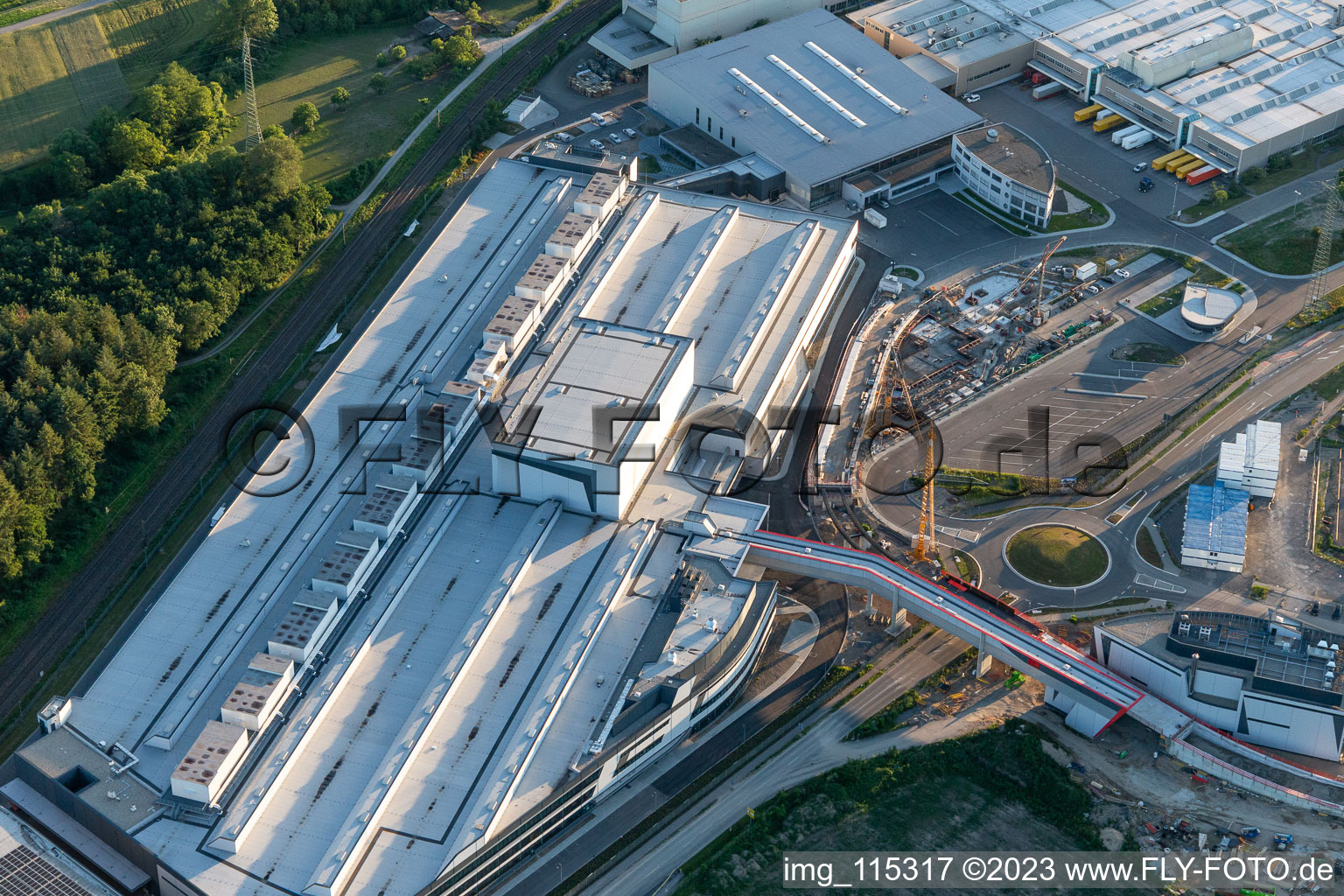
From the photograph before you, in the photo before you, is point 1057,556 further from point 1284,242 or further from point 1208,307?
point 1284,242

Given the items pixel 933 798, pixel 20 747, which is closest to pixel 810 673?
pixel 933 798

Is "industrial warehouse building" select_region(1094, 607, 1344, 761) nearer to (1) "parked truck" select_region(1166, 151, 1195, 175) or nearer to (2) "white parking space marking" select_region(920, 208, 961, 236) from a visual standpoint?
(2) "white parking space marking" select_region(920, 208, 961, 236)

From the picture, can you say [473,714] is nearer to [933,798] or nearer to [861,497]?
[933,798]

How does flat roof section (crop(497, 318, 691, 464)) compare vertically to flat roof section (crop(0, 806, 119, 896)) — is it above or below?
above

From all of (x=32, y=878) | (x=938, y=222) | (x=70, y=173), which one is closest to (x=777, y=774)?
(x=32, y=878)

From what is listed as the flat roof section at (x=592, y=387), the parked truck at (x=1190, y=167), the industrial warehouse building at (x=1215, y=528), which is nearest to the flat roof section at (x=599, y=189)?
the flat roof section at (x=592, y=387)

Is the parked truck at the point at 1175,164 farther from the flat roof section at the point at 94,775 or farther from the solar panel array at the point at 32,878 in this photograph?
the solar panel array at the point at 32,878

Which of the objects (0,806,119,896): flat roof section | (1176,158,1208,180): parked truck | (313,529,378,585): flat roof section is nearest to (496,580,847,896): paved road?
(313,529,378,585): flat roof section
